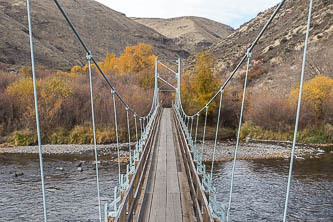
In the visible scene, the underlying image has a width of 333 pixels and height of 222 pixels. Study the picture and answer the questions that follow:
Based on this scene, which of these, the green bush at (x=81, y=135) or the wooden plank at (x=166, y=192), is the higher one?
the wooden plank at (x=166, y=192)

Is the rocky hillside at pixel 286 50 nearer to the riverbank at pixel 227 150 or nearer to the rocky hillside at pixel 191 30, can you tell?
the riverbank at pixel 227 150

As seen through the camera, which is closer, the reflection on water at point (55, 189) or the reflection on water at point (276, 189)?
the reflection on water at point (55, 189)

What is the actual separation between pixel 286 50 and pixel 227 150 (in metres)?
29.9

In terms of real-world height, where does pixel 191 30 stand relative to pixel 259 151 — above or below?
above

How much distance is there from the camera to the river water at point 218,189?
873 centimetres

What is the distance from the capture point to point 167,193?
498cm

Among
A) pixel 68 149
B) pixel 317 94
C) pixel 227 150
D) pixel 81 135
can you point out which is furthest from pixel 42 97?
pixel 317 94

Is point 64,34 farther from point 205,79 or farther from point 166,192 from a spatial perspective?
point 166,192

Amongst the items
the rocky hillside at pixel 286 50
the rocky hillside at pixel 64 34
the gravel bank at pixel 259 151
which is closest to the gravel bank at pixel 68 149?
the gravel bank at pixel 259 151

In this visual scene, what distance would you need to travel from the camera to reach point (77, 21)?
83.1 meters

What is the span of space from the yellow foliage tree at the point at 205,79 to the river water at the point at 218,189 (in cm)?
1357

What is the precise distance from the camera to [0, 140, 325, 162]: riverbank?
16666 millimetres

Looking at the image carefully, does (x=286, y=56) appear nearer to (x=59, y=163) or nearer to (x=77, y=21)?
(x=59, y=163)

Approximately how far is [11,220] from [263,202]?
739cm
